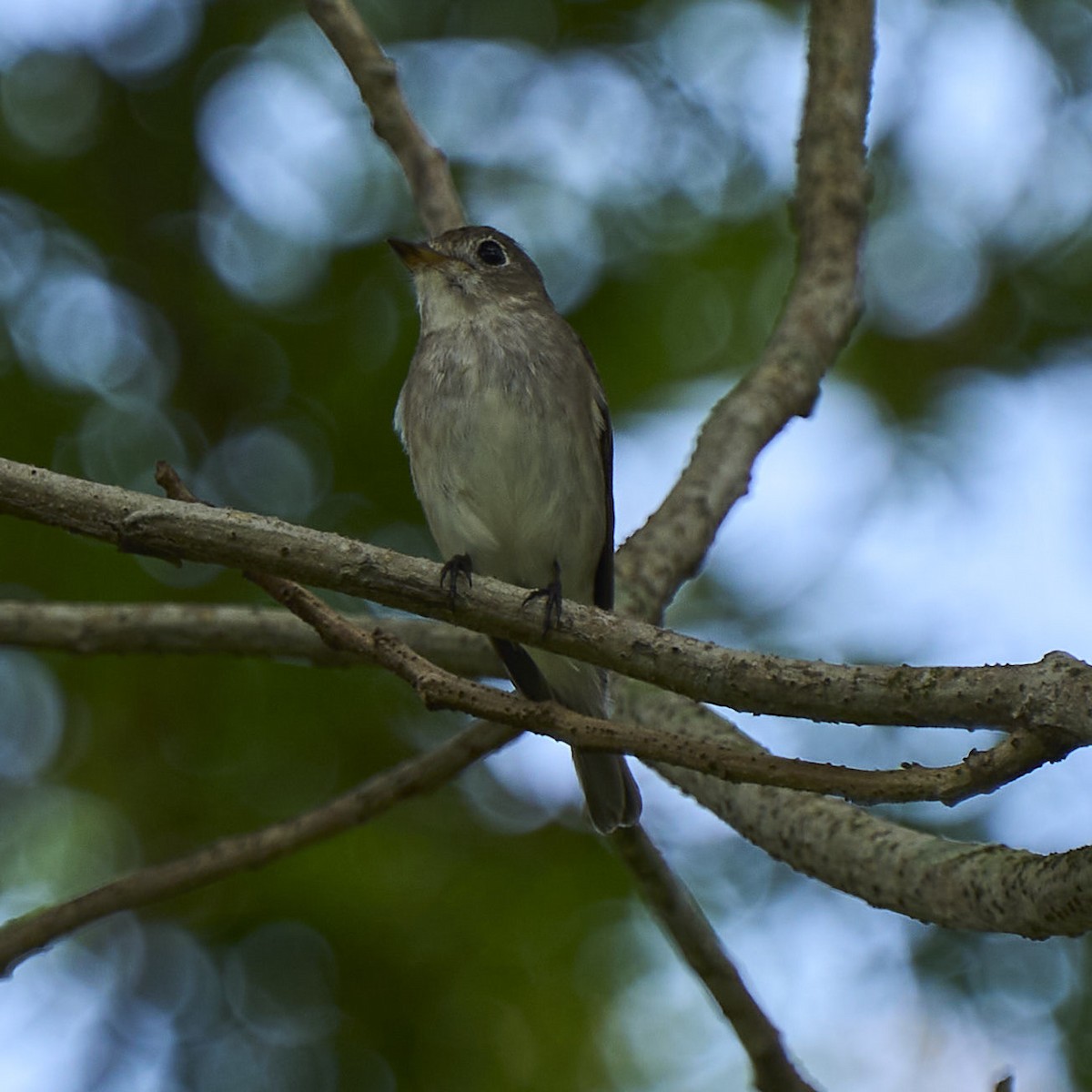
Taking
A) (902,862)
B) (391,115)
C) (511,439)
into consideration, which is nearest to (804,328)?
(511,439)

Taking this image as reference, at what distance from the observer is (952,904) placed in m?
3.33

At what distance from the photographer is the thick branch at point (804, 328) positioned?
5188 millimetres

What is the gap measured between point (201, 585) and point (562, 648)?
313cm

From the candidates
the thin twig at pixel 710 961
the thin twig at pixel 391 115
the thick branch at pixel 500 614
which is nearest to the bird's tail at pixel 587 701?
the thin twig at pixel 710 961

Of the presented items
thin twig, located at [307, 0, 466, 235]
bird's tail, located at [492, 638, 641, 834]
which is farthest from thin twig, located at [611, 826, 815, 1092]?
thin twig, located at [307, 0, 466, 235]

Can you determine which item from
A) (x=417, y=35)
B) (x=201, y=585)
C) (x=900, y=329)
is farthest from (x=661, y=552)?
(x=417, y=35)

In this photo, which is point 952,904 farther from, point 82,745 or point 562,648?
point 82,745

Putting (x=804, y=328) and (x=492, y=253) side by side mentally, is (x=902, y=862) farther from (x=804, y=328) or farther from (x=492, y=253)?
(x=492, y=253)

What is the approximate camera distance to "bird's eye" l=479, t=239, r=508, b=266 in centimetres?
596

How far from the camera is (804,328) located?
552cm

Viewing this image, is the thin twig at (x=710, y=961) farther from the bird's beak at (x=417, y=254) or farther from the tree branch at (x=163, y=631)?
the bird's beak at (x=417, y=254)

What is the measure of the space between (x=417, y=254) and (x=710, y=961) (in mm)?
2856

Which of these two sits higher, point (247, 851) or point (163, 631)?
point (163, 631)

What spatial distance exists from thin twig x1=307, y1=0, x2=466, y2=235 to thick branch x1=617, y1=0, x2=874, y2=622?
1.40m
